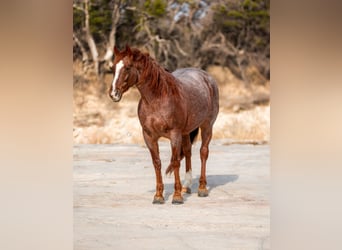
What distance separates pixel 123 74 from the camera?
419 cm

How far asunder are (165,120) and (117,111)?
0.28 metres

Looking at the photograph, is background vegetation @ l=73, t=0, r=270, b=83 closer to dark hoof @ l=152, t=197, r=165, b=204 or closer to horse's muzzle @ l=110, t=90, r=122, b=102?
horse's muzzle @ l=110, t=90, r=122, b=102

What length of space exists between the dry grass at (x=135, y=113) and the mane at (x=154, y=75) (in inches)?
4.2

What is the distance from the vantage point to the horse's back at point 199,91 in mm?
4355

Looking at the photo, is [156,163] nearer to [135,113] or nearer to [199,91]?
[135,113]

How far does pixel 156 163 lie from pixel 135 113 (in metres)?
0.30

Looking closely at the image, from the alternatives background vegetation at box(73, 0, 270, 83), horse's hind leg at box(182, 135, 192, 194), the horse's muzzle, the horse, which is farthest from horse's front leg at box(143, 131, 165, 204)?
background vegetation at box(73, 0, 270, 83)

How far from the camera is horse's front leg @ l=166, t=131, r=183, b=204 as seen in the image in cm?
427

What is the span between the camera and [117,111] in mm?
4328

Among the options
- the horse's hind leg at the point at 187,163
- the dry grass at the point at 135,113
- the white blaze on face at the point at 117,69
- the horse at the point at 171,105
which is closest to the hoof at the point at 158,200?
the horse at the point at 171,105

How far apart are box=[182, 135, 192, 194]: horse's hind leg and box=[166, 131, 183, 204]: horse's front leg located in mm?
67
